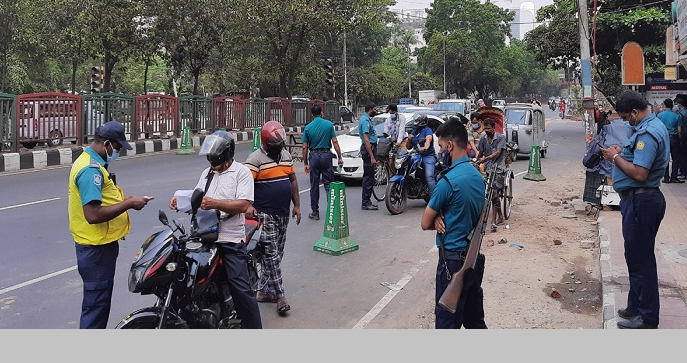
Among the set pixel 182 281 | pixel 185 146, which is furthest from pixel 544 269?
pixel 185 146

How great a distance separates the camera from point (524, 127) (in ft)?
63.0

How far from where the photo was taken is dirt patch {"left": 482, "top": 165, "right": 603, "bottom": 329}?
217 inches

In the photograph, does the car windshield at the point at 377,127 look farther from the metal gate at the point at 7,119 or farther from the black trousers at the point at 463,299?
the black trousers at the point at 463,299

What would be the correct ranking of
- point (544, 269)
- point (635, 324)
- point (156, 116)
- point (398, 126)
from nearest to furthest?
1. point (635, 324)
2. point (544, 269)
3. point (398, 126)
4. point (156, 116)

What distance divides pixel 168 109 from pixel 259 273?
17630 millimetres

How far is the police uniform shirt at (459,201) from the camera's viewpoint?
3859mm

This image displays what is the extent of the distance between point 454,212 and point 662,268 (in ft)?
11.9

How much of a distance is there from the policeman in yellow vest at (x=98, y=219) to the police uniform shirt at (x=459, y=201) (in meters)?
1.87

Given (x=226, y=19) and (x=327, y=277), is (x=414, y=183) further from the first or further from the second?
(x=226, y=19)

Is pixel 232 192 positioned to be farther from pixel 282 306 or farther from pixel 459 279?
pixel 459 279

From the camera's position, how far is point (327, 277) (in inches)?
258

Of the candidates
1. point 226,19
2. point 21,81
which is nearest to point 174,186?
point 226,19

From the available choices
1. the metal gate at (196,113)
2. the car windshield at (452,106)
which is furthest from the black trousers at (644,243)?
the car windshield at (452,106)

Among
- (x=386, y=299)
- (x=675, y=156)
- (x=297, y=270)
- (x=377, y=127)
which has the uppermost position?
(x=377, y=127)
